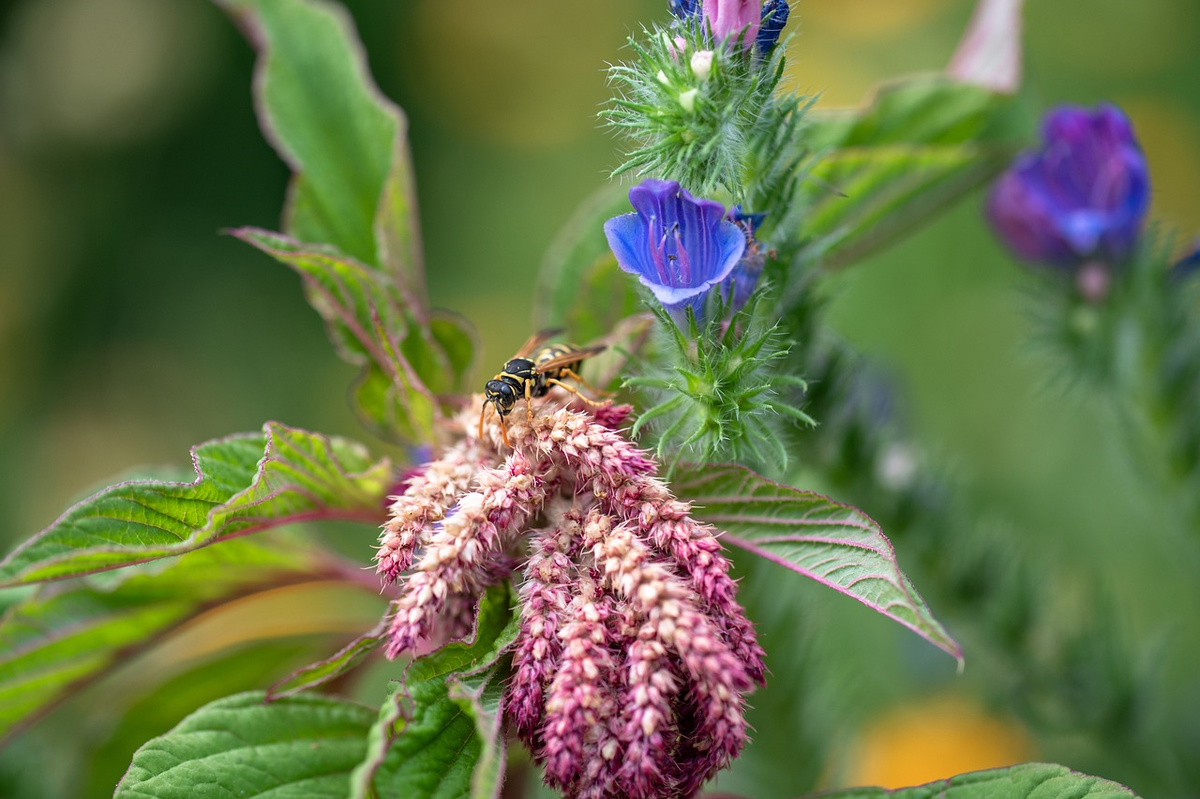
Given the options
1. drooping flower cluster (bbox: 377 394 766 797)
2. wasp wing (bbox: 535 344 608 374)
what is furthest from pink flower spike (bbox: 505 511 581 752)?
wasp wing (bbox: 535 344 608 374)

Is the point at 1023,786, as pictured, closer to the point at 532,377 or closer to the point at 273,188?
the point at 532,377

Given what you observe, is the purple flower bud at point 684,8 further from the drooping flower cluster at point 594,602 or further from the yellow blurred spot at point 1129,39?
the yellow blurred spot at point 1129,39

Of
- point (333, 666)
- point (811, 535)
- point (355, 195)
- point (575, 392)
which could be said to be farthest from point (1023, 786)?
point (355, 195)

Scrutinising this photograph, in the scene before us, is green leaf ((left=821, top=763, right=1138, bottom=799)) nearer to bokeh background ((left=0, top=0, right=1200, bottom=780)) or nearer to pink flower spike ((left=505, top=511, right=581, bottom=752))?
pink flower spike ((left=505, top=511, right=581, bottom=752))

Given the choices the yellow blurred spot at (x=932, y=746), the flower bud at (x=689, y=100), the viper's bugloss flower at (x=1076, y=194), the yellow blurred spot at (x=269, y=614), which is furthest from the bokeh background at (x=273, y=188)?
the flower bud at (x=689, y=100)

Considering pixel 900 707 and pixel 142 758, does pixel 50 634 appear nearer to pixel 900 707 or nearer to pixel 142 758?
pixel 142 758

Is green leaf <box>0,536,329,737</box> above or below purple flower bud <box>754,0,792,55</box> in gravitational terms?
below

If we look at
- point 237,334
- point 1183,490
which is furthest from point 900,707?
point 237,334
